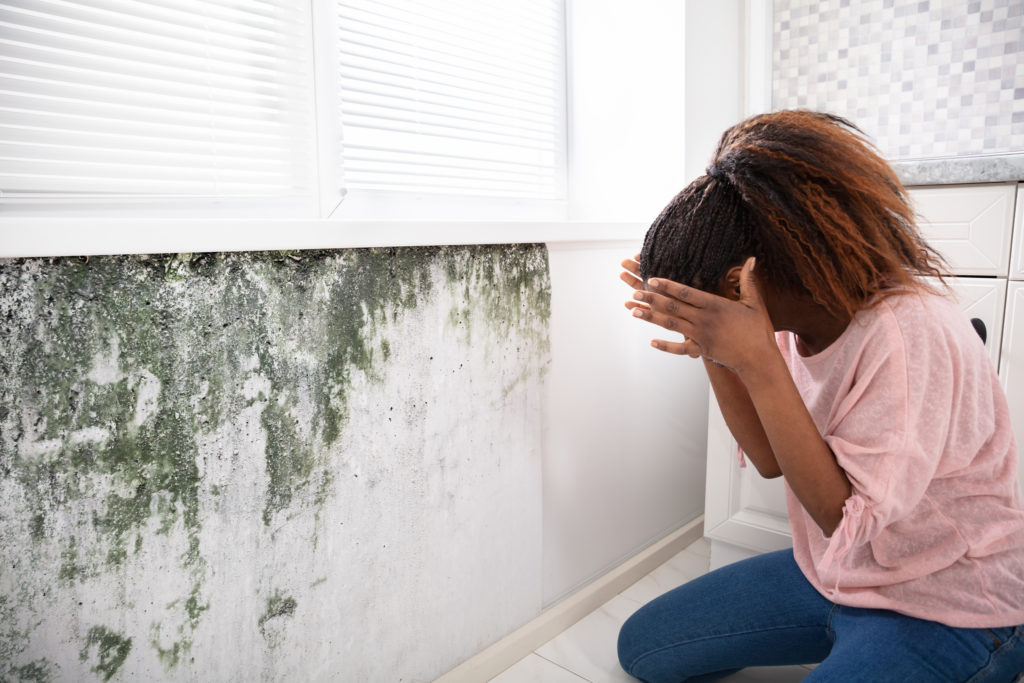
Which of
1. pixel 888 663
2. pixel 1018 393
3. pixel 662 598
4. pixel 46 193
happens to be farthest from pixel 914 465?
pixel 46 193

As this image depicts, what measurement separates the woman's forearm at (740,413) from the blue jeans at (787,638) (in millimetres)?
207

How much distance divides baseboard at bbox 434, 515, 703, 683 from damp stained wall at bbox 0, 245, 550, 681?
1.4 inches

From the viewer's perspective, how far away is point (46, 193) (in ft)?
2.68

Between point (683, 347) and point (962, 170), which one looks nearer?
point (683, 347)

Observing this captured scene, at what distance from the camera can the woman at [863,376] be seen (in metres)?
0.71

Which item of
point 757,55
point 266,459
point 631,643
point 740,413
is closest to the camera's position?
point 266,459

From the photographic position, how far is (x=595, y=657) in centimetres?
120

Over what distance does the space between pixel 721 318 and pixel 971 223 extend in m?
0.57

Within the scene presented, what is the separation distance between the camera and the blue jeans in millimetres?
771

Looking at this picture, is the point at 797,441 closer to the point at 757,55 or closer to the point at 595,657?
the point at 595,657

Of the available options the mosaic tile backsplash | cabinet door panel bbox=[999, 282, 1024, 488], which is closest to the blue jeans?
cabinet door panel bbox=[999, 282, 1024, 488]

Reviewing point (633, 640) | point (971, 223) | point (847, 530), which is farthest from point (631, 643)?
point (971, 223)

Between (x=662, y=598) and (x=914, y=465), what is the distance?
1.85 feet

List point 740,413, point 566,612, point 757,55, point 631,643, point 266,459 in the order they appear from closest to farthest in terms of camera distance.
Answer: point 266,459 < point 740,413 < point 631,643 < point 566,612 < point 757,55
